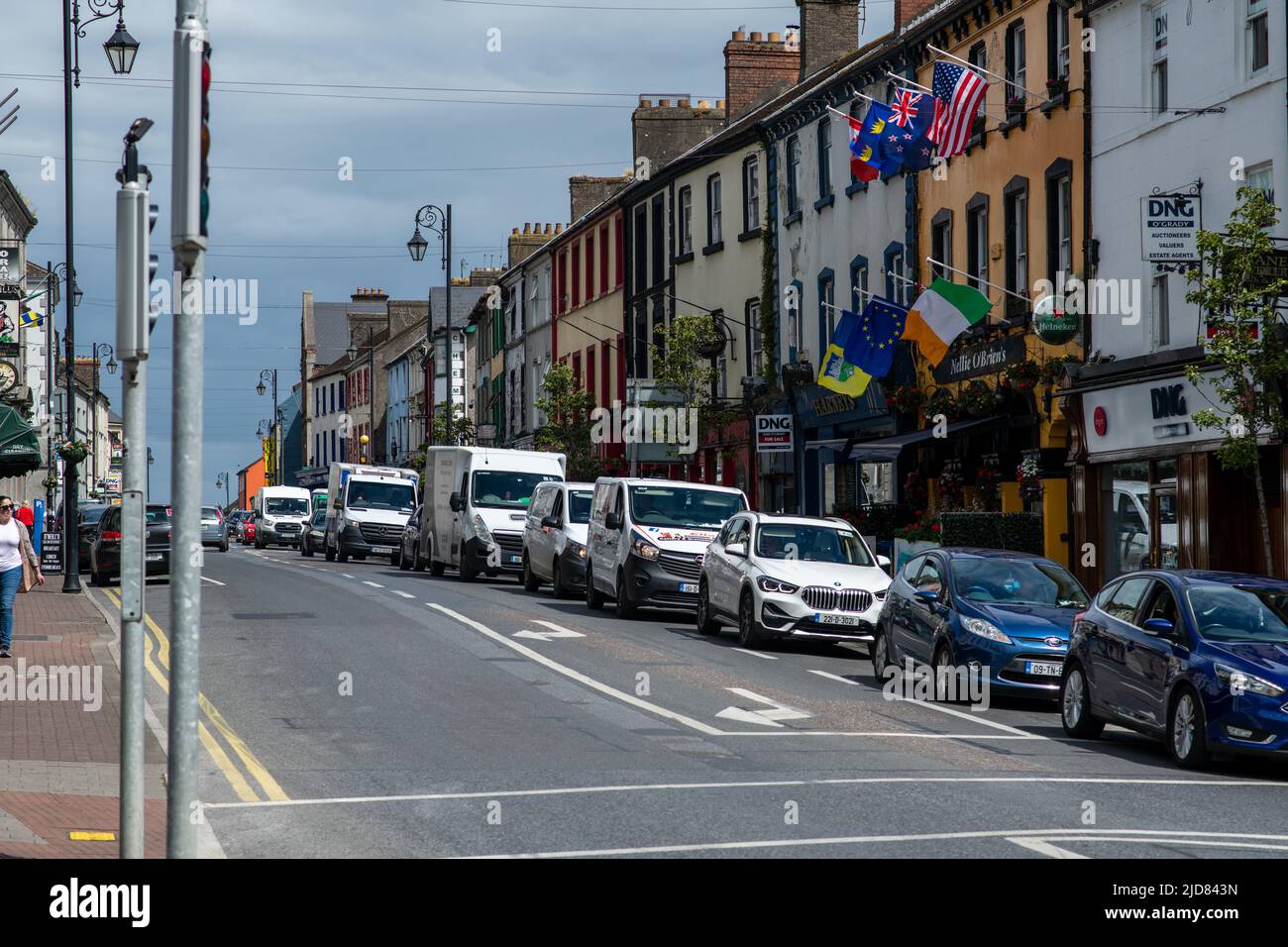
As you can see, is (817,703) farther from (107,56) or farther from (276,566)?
(276,566)

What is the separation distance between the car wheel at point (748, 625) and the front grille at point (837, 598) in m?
0.69

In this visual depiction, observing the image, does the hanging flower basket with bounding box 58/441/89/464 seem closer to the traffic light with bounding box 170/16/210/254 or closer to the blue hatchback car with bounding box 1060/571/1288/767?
the blue hatchback car with bounding box 1060/571/1288/767

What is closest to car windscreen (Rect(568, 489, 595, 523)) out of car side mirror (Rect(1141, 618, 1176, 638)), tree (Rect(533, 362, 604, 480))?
car side mirror (Rect(1141, 618, 1176, 638))

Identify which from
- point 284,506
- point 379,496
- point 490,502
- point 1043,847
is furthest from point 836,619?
point 284,506

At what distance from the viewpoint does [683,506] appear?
28.2 metres

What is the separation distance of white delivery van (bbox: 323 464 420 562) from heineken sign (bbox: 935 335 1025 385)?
2199 cm

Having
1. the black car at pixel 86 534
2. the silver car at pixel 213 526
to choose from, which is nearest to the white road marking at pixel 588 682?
the black car at pixel 86 534

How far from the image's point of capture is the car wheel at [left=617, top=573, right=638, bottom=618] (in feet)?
89.9

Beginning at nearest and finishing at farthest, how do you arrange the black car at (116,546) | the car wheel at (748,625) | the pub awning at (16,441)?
the car wheel at (748,625), the pub awning at (16,441), the black car at (116,546)

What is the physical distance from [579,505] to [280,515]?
4649 centimetres

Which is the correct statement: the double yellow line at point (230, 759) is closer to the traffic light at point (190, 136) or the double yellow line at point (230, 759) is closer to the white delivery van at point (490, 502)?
the traffic light at point (190, 136)

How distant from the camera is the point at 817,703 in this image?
681 inches

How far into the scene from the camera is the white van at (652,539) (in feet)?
88.9
